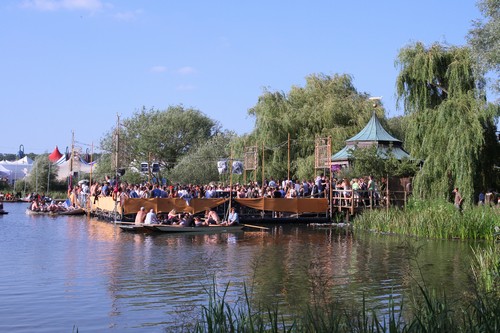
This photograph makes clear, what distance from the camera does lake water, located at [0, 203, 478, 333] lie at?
13539 millimetres

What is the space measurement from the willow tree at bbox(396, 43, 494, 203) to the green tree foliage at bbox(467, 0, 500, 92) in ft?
19.9

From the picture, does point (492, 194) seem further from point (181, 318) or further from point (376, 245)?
point (181, 318)

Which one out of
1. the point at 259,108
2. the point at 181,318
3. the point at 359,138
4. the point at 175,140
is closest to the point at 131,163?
the point at 175,140

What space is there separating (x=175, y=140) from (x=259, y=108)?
2042cm

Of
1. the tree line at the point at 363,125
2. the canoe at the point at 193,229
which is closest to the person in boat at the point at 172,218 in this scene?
the canoe at the point at 193,229

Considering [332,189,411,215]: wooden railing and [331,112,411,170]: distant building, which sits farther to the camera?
[331,112,411,170]: distant building

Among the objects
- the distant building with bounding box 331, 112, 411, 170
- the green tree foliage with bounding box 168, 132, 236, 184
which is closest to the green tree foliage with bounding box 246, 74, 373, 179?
the distant building with bounding box 331, 112, 411, 170

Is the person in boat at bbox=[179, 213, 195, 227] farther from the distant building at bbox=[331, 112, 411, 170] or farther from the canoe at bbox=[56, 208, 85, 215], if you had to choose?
the canoe at bbox=[56, 208, 85, 215]

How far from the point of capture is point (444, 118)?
108ft

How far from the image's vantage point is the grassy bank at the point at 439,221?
2633 cm

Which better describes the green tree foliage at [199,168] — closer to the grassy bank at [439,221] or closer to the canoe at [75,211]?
the canoe at [75,211]

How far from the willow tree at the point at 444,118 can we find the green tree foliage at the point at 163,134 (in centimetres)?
3402

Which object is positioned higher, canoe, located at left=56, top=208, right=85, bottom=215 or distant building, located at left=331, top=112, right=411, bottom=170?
distant building, located at left=331, top=112, right=411, bottom=170

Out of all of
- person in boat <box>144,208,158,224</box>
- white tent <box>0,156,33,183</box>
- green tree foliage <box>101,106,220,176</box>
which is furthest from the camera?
white tent <box>0,156,33,183</box>
